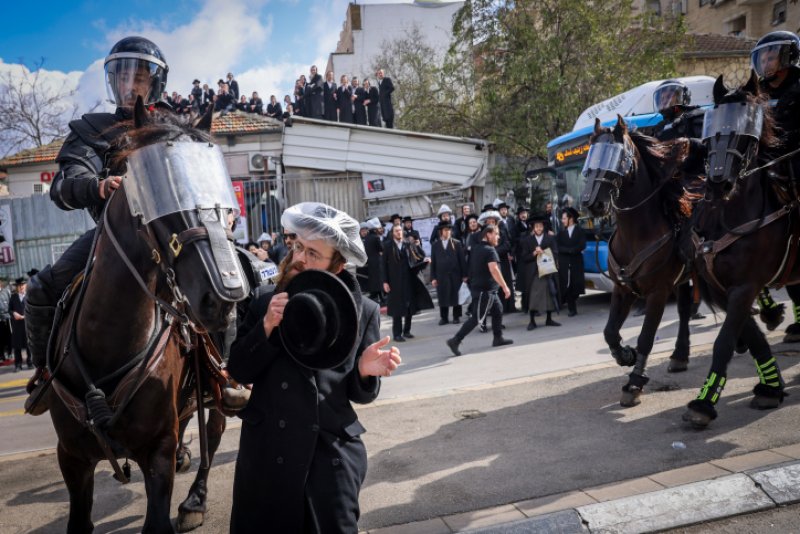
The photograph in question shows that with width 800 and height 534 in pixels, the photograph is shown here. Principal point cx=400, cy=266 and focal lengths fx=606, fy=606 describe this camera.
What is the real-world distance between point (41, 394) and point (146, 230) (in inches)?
55.9

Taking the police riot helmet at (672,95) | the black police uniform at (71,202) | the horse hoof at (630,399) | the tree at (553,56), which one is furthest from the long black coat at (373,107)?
the black police uniform at (71,202)

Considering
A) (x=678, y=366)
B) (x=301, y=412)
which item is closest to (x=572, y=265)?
(x=678, y=366)

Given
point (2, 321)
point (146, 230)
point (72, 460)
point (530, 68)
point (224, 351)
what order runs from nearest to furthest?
point (146, 230) → point (72, 460) → point (224, 351) → point (2, 321) → point (530, 68)

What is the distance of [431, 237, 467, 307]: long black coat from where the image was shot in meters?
12.7

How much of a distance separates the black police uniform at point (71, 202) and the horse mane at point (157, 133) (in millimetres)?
538

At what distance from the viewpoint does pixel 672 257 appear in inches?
241

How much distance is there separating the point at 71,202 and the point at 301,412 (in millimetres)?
1939

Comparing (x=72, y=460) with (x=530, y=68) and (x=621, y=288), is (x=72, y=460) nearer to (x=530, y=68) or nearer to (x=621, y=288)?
(x=621, y=288)

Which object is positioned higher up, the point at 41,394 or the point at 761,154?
the point at 761,154

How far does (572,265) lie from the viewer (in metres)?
12.2

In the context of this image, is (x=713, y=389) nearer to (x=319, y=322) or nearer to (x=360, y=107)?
(x=319, y=322)

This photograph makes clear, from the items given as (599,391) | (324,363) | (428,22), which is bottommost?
(599,391)

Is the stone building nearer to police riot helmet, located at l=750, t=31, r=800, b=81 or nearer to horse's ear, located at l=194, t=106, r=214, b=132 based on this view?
police riot helmet, located at l=750, t=31, r=800, b=81

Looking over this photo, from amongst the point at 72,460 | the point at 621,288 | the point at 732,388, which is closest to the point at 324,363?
the point at 72,460
